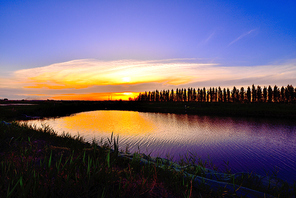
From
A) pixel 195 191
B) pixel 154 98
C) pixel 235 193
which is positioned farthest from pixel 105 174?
pixel 154 98

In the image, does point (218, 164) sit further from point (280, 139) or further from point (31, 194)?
point (280, 139)

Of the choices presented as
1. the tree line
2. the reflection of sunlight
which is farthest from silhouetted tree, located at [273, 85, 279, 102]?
the reflection of sunlight

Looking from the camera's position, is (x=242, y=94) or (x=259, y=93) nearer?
(x=259, y=93)

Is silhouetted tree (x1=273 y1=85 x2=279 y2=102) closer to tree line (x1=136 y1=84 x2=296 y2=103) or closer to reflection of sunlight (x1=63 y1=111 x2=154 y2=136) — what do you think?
tree line (x1=136 y1=84 x2=296 y2=103)

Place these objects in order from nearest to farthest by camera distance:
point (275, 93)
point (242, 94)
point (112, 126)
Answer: point (112, 126), point (275, 93), point (242, 94)

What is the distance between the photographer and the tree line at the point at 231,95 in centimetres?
10156

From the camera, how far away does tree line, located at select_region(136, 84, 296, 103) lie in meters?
102

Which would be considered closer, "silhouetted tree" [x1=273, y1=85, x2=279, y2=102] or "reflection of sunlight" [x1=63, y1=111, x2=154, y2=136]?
"reflection of sunlight" [x1=63, y1=111, x2=154, y2=136]

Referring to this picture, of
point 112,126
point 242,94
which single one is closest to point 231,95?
point 242,94

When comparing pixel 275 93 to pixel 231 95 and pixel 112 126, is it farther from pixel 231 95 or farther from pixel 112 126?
pixel 112 126

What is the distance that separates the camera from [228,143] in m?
15.0

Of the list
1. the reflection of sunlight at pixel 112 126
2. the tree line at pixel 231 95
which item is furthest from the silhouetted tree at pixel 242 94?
the reflection of sunlight at pixel 112 126

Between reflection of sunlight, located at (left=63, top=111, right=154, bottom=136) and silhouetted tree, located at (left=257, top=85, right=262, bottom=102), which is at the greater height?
silhouetted tree, located at (left=257, top=85, right=262, bottom=102)

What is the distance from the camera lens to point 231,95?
117 metres
